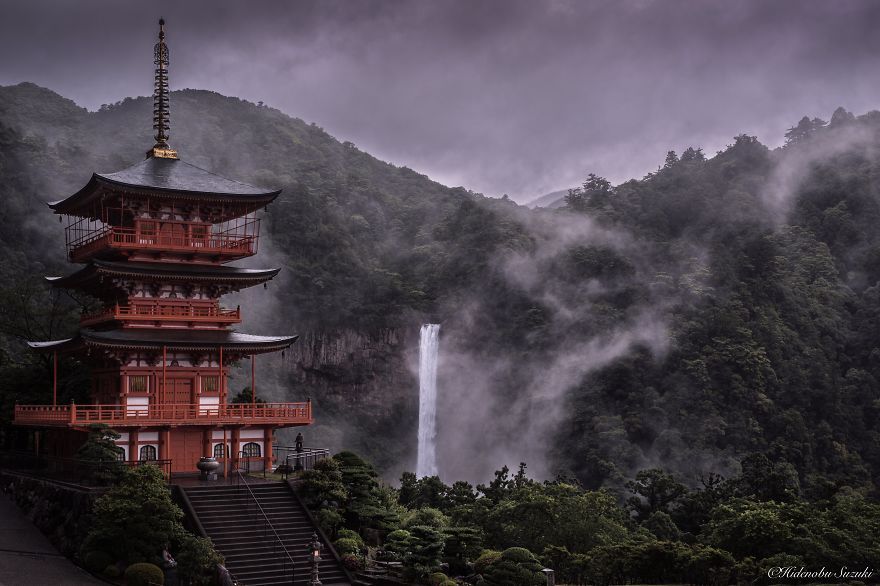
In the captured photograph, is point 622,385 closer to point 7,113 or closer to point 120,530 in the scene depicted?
point 120,530

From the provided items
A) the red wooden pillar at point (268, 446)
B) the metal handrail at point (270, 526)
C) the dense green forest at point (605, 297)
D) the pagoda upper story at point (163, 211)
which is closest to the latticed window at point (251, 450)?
the red wooden pillar at point (268, 446)

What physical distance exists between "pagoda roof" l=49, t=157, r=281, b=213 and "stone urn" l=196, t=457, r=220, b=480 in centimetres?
967

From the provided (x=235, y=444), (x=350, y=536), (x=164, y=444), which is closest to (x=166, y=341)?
(x=164, y=444)

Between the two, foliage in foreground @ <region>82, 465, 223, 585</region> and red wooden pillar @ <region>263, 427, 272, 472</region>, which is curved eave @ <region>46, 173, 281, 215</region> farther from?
foliage in foreground @ <region>82, 465, 223, 585</region>

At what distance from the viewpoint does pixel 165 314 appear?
35625 millimetres

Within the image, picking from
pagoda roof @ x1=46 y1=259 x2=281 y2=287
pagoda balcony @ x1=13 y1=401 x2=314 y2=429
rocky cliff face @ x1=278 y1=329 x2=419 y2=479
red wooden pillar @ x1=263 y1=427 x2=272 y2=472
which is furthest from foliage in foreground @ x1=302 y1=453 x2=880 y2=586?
rocky cliff face @ x1=278 y1=329 x2=419 y2=479

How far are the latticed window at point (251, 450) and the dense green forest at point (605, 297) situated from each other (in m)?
11.7

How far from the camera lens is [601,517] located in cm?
3441

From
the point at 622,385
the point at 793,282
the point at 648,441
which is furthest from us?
the point at 793,282

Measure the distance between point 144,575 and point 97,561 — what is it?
210 centimetres

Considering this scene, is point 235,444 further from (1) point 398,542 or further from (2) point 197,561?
(2) point 197,561

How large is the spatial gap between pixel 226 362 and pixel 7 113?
80742 mm

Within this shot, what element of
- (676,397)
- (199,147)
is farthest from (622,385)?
(199,147)

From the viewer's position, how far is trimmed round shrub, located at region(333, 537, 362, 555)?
29.5 m
